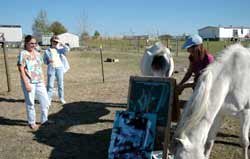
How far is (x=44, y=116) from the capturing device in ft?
19.0

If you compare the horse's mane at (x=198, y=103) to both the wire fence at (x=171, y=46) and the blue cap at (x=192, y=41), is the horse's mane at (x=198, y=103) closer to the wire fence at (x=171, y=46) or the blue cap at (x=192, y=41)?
the blue cap at (x=192, y=41)

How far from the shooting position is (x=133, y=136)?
3994 millimetres

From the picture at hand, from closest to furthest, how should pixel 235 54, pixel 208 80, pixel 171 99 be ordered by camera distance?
1. pixel 208 80
2. pixel 235 54
3. pixel 171 99

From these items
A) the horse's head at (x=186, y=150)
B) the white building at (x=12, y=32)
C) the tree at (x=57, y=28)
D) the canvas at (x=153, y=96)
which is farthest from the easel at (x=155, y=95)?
the tree at (x=57, y=28)

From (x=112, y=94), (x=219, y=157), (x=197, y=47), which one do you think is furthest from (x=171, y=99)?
(x=112, y=94)

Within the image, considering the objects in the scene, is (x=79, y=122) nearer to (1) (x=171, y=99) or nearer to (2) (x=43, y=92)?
(2) (x=43, y=92)

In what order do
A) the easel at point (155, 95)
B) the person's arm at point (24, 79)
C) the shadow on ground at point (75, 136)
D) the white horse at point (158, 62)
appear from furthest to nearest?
the white horse at point (158, 62), the person's arm at point (24, 79), the shadow on ground at point (75, 136), the easel at point (155, 95)

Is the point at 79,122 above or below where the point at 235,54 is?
below

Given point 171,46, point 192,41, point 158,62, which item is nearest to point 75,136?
point 158,62

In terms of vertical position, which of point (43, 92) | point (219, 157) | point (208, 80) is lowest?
point (219, 157)

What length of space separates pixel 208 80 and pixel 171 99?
2.81ft

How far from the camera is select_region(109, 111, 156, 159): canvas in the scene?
12.6ft

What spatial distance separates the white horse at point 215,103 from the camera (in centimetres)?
291

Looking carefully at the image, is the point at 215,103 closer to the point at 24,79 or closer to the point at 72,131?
the point at 72,131
